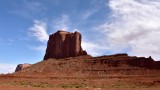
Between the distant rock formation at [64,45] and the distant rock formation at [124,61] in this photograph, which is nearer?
the distant rock formation at [124,61]

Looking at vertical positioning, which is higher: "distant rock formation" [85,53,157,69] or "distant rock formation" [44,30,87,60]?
"distant rock formation" [44,30,87,60]

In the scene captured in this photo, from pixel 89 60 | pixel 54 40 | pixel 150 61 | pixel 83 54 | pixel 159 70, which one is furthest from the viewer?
pixel 54 40

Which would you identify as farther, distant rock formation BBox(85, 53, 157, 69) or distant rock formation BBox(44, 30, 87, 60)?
distant rock formation BBox(44, 30, 87, 60)

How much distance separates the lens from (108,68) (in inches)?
3241

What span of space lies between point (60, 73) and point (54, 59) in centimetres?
2152

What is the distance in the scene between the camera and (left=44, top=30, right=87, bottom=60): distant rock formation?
108 metres

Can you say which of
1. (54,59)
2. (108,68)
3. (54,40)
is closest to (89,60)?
(108,68)

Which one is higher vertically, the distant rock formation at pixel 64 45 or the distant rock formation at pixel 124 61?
the distant rock formation at pixel 64 45

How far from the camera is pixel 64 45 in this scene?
4405 inches

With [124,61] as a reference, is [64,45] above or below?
above

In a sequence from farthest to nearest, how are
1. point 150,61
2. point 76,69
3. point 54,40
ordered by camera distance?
point 54,40, point 76,69, point 150,61

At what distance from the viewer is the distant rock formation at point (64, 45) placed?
108500 millimetres

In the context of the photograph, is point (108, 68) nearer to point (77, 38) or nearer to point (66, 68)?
point (66, 68)

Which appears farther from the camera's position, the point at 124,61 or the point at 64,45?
the point at 64,45
